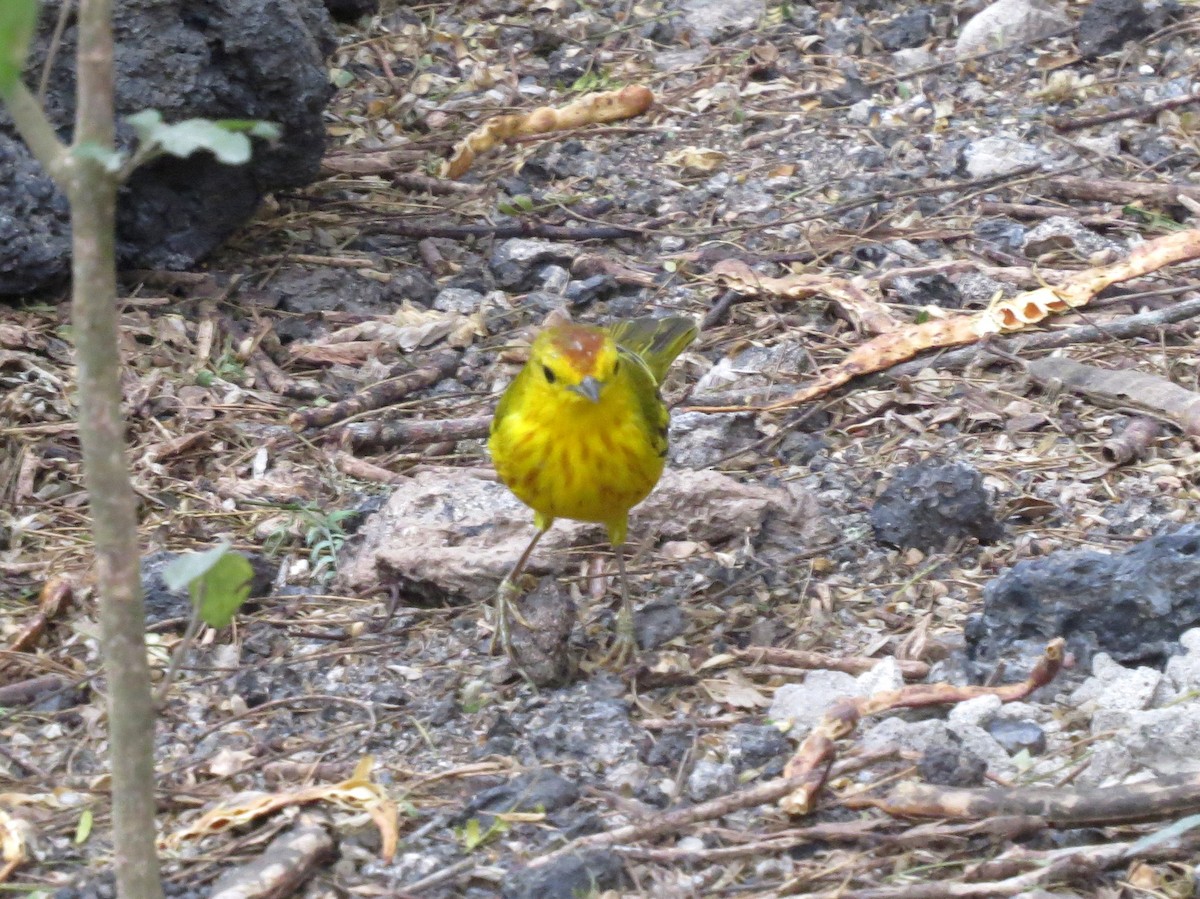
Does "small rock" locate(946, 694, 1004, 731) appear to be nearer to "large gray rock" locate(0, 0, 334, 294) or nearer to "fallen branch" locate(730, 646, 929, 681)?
"fallen branch" locate(730, 646, 929, 681)

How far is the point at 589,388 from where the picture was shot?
13.5ft

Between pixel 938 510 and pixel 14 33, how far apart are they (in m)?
3.27

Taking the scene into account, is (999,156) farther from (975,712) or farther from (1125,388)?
(975,712)

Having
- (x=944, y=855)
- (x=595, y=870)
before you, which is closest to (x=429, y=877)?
(x=595, y=870)

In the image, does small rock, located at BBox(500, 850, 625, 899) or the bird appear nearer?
small rock, located at BBox(500, 850, 625, 899)

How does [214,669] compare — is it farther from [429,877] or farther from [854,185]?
[854,185]

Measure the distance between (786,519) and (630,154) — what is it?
11.0 feet

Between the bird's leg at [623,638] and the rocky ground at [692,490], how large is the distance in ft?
0.20

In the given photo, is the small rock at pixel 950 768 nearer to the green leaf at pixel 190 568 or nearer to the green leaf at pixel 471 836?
the green leaf at pixel 471 836

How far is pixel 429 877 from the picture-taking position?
3174 millimetres

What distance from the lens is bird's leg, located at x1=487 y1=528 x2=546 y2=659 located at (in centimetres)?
414

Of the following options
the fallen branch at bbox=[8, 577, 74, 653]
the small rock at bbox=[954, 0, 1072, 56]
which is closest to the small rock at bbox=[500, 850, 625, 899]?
the fallen branch at bbox=[8, 577, 74, 653]

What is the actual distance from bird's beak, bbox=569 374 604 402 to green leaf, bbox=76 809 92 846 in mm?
1640

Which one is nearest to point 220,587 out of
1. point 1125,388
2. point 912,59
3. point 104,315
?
point 104,315
